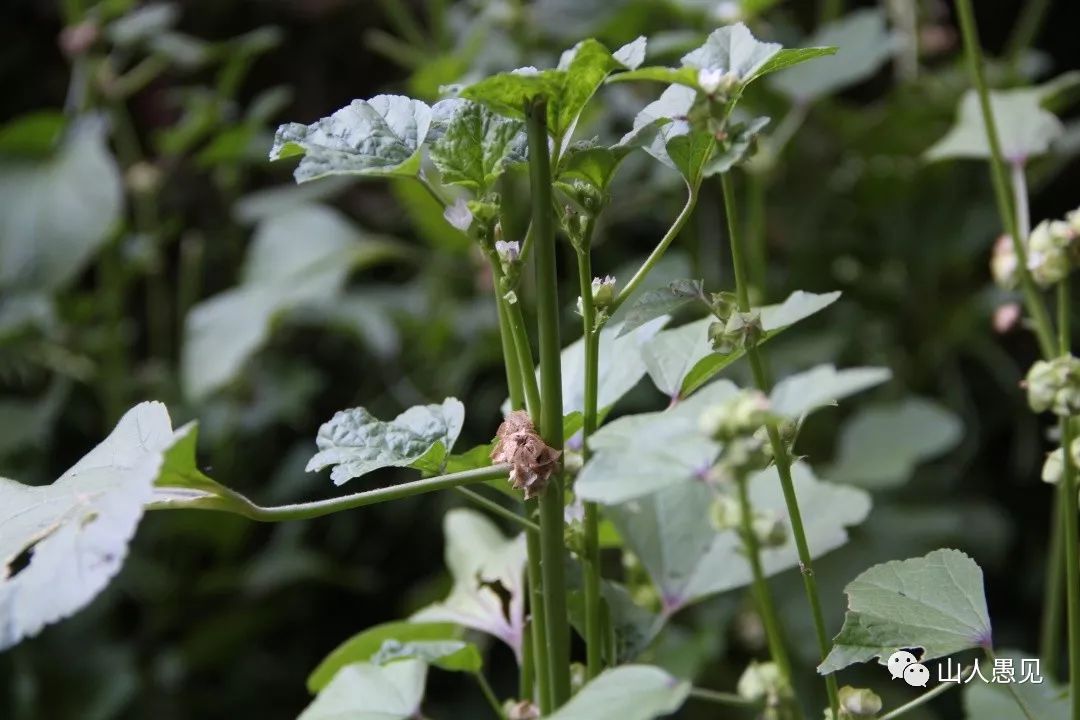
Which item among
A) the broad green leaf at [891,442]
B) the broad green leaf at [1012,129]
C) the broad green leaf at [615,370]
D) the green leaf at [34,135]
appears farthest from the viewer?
the green leaf at [34,135]

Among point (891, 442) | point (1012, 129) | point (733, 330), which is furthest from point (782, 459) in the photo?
point (891, 442)

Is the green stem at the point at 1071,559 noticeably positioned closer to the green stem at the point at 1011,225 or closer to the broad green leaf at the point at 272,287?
the green stem at the point at 1011,225

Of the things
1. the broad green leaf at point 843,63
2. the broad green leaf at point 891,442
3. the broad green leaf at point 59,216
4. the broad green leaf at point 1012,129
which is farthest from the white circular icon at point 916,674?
the broad green leaf at point 59,216

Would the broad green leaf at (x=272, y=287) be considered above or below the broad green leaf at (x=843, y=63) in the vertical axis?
below

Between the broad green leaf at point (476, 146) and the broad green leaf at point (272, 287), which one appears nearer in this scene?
the broad green leaf at point (476, 146)

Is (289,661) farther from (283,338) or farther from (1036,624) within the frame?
(1036,624)

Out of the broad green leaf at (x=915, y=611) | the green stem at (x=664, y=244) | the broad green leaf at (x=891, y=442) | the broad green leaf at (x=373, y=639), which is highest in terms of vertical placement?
the green stem at (x=664, y=244)

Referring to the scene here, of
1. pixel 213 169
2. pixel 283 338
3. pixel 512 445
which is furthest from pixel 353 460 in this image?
pixel 213 169
